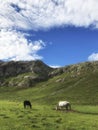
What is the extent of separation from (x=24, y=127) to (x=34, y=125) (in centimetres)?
163

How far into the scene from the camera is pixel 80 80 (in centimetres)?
18900

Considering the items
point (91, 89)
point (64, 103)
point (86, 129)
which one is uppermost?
point (91, 89)

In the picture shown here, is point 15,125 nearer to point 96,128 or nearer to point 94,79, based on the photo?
point 96,128

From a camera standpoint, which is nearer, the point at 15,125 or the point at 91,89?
the point at 15,125

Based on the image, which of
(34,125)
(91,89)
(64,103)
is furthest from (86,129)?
(91,89)

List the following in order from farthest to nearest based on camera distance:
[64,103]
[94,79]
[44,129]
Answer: [94,79] → [64,103] → [44,129]

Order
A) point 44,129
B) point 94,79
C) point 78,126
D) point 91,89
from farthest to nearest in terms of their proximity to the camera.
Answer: point 94,79 → point 91,89 → point 78,126 → point 44,129

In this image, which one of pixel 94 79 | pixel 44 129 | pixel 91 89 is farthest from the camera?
pixel 94 79

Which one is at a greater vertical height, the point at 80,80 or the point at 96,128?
the point at 80,80

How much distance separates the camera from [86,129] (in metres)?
31.1

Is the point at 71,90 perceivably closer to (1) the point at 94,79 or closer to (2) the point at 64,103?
(1) the point at 94,79

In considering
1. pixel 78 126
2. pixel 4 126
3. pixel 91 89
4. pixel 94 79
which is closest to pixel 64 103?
pixel 78 126

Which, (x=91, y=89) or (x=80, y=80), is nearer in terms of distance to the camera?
(x=91, y=89)

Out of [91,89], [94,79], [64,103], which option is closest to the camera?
[64,103]
